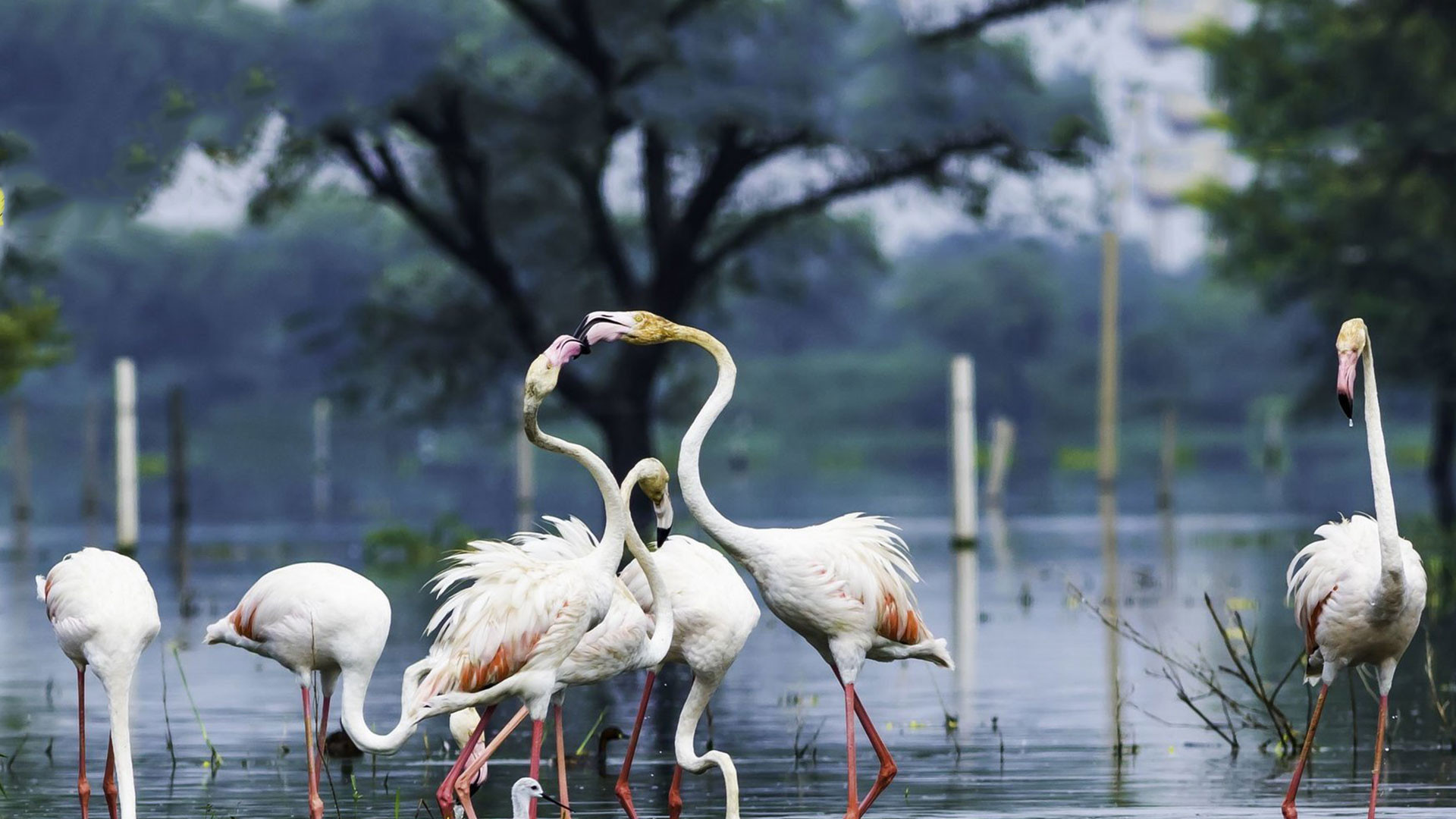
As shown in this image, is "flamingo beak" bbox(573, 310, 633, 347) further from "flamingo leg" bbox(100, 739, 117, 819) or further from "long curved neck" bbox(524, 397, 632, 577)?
"flamingo leg" bbox(100, 739, 117, 819)

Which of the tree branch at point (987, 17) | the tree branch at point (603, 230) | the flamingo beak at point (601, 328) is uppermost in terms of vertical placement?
the tree branch at point (987, 17)

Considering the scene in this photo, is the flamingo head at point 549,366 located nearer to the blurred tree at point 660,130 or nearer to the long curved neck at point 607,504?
the long curved neck at point 607,504

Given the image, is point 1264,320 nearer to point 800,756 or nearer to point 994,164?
point 994,164

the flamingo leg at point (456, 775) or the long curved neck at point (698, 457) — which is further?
the long curved neck at point (698, 457)

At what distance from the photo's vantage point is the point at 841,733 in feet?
39.7

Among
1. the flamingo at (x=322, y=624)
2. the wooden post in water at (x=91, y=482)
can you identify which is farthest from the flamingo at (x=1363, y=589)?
the wooden post in water at (x=91, y=482)

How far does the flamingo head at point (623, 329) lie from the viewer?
829 centimetres

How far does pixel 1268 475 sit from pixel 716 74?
1247 inches

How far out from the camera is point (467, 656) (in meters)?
8.54

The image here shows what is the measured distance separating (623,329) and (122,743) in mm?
2401

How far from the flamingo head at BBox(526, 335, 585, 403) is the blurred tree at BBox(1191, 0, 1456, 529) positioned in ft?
103

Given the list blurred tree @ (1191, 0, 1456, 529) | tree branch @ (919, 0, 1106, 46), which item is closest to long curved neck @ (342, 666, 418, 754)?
tree branch @ (919, 0, 1106, 46)

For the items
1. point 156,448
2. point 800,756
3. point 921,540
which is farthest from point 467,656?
point 156,448

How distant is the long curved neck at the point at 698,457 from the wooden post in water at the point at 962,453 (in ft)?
51.2
